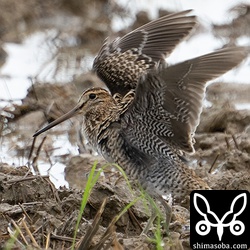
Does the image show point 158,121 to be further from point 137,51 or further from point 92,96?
point 137,51

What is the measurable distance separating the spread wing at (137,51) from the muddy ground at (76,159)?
745 mm

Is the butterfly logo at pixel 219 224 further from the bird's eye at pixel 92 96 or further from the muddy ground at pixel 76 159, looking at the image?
the bird's eye at pixel 92 96

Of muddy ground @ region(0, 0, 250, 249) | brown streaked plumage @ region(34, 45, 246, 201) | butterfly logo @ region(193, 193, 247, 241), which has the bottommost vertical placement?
muddy ground @ region(0, 0, 250, 249)

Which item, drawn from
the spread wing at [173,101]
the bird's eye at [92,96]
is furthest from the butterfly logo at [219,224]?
the bird's eye at [92,96]

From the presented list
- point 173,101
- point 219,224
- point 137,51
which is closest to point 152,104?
point 173,101

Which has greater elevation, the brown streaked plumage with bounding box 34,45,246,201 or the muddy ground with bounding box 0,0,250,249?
the brown streaked plumage with bounding box 34,45,246,201

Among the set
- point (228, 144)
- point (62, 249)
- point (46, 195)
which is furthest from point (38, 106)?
point (62, 249)

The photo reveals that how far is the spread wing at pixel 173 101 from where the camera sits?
6344mm

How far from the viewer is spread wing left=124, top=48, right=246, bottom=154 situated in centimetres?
634

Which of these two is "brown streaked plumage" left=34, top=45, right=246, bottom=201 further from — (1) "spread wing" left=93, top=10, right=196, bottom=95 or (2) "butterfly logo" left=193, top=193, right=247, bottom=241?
(2) "butterfly logo" left=193, top=193, right=247, bottom=241

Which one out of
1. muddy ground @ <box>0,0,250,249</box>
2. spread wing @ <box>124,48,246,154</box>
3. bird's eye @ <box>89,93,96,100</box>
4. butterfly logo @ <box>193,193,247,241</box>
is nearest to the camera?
butterfly logo @ <box>193,193,247,241</box>

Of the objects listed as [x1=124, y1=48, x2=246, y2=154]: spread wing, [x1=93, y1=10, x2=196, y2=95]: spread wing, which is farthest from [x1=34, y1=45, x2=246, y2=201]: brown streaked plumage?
[x1=93, y1=10, x2=196, y2=95]: spread wing

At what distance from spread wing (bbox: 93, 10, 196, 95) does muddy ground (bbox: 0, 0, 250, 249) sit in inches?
29.3

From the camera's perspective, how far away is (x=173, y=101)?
657 centimetres
